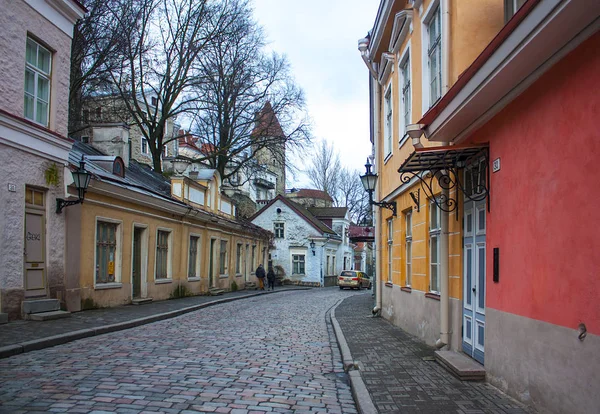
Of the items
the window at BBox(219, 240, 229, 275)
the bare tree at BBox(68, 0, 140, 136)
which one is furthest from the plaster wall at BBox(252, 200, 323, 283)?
the bare tree at BBox(68, 0, 140, 136)

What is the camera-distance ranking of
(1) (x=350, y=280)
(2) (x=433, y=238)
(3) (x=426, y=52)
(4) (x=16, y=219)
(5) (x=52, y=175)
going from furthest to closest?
(1) (x=350, y=280)
(5) (x=52, y=175)
(4) (x=16, y=219)
(3) (x=426, y=52)
(2) (x=433, y=238)

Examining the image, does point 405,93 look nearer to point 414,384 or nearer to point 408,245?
point 408,245

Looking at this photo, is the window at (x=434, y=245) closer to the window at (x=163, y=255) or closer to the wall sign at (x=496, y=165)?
the wall sign at (x=496, y=165)

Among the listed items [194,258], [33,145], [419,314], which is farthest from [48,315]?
[194,258]

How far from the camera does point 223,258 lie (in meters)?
27.9

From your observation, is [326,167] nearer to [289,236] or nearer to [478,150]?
[289,236]

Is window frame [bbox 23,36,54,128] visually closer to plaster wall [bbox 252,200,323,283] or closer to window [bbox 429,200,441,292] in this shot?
window [bbox 429,200,441,292]

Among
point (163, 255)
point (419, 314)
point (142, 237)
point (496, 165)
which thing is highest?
point (496, 165)

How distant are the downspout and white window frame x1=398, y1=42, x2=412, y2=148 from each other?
3.07 m

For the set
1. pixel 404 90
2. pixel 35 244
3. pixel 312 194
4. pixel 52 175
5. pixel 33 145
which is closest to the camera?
pixel 33 145

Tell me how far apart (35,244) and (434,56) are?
908 cm

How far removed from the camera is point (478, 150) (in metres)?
7.29

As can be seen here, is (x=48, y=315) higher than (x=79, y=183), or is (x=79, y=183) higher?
(x=79, y=183)

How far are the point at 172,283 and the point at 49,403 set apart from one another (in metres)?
15.3
